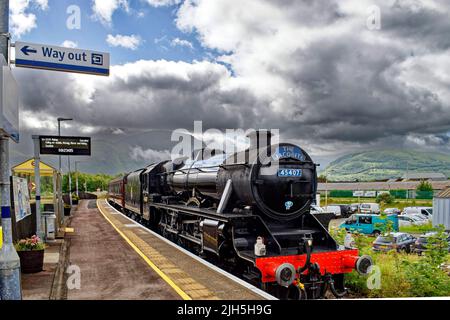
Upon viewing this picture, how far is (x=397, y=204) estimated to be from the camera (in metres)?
52.3

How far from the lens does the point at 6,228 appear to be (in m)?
6.49

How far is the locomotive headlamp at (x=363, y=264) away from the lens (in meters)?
8.53

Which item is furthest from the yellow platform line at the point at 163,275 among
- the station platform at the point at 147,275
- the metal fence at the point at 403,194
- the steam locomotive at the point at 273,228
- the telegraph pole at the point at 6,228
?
the metal fence at the point at 403,194

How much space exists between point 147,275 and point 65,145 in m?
7.14

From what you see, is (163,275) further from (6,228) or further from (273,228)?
(6,228)

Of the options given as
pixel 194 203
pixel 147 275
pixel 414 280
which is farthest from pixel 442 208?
pixel 147 275

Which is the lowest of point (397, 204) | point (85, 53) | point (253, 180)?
point (397, 204)

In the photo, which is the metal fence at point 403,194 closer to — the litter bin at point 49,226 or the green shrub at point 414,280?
the green shrub at point 414,280

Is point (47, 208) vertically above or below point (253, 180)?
below

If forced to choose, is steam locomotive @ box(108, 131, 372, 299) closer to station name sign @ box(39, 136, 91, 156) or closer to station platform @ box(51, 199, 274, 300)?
station platform @ box(51, 199, 274, 300)

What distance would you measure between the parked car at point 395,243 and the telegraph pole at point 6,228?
1573 cm
